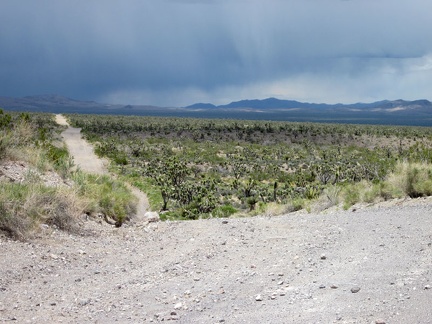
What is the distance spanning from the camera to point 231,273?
6574mm

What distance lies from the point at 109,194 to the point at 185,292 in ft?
20.9

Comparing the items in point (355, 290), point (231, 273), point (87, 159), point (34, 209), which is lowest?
point (87, 159)

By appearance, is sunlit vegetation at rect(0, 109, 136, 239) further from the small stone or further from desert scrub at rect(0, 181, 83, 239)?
the small stone

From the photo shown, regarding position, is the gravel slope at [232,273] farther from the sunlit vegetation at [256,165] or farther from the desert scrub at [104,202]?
the sunlit vegetation at [256,165]

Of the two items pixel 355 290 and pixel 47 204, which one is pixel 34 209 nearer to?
pixel 47 204

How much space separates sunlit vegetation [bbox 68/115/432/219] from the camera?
16.7 metres

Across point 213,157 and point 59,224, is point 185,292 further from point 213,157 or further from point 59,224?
point 213,157

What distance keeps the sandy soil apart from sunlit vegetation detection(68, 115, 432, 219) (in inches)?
178

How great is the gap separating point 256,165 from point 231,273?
37.9 meters

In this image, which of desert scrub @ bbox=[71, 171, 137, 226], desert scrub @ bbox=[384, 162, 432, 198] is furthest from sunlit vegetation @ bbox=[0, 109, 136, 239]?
desert scrub @ bbox=[384, 162, 432, 198]

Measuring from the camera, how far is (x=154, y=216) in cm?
1110

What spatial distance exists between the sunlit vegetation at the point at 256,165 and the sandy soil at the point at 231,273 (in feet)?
14.9

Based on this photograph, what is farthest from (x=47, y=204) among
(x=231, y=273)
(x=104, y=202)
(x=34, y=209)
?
(x=231, y=273)

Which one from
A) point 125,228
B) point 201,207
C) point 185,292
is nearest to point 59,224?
point 125,228
